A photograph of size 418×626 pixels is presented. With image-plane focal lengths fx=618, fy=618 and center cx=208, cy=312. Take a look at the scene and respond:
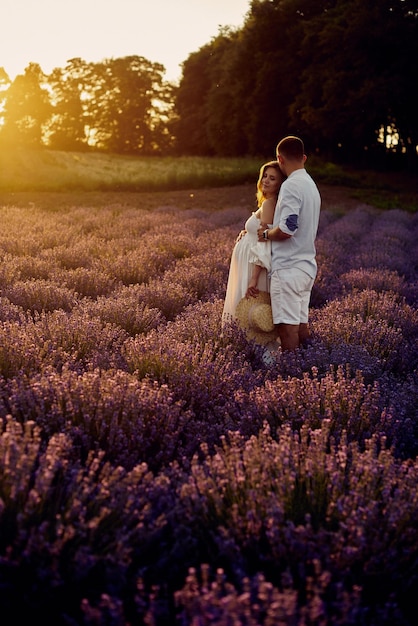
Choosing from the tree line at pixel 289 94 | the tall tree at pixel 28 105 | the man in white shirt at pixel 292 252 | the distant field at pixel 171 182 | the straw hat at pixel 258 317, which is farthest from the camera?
the tall tree at pixel 28 105

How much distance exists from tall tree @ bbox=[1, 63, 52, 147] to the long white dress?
44825 mm

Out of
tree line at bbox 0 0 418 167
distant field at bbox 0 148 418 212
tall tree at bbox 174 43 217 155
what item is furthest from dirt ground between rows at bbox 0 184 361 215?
tall tree at bbox 174 43 217 155

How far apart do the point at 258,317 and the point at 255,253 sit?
0.43 metres

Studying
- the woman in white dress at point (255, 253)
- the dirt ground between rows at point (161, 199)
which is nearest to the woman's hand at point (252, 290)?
the woman in white dress at point (255, 253)

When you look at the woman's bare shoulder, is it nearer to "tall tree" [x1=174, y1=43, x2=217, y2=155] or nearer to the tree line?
the tree line

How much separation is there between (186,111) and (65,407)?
4955cm

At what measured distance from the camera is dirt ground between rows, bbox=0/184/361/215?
14781 mm

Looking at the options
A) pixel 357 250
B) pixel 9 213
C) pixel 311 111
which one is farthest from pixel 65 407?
pixel 311 111

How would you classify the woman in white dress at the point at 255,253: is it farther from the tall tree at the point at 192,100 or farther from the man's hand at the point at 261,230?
the tall tree at the point at 192,100

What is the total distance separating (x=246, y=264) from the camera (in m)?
4.30

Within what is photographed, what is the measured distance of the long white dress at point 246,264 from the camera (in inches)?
163

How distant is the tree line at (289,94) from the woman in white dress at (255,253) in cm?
2377

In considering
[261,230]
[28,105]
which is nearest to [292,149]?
[261,230]

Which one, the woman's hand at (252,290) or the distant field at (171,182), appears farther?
the distant field at (171,182)
